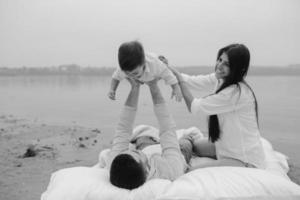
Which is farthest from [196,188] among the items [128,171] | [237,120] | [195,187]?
[237,120]

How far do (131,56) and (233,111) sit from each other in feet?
2.63

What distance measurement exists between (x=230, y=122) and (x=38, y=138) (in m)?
2.98

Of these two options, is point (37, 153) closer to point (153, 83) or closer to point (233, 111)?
point (153, 83)

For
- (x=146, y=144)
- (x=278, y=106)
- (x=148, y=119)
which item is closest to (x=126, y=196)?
(x=146, y=144)

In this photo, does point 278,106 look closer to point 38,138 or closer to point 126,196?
point 38,138

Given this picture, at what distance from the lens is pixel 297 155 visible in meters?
4.44

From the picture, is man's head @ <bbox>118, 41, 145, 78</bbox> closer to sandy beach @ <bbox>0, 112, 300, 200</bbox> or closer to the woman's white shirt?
the woman's white shirt

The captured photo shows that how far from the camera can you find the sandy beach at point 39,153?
3186mm

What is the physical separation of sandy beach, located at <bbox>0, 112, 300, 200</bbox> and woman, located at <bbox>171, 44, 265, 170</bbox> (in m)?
0.93

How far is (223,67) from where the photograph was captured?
2654 millimetres

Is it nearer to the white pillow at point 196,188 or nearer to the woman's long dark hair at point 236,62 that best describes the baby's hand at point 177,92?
the woman's long dark hair at point 236,62

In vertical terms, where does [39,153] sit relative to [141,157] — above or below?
below

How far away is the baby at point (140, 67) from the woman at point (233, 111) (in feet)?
0.99

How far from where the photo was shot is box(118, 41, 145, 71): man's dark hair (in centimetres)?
249
